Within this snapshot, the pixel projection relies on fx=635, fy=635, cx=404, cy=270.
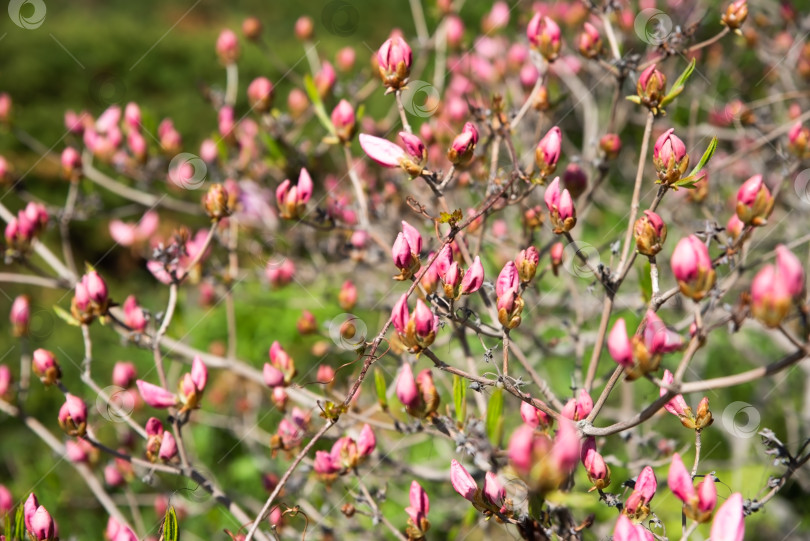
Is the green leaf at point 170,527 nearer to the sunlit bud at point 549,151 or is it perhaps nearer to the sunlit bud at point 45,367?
the sunlit bud at point 45,367

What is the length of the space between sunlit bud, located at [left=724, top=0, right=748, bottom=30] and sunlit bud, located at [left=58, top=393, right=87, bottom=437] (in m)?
1.97

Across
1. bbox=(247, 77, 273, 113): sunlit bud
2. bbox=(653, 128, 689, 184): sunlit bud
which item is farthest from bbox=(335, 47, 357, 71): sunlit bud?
bbox=(653, 128, 689, 184): sunlit bud

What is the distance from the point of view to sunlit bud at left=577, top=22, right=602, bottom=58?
1.86m

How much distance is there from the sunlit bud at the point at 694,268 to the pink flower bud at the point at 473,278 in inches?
14.7

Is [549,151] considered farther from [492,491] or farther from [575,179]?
[492,491]

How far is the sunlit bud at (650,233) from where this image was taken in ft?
4.03

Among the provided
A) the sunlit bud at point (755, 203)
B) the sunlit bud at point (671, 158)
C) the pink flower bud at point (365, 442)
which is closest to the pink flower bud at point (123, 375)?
the pink flower bud at point (365, 442)

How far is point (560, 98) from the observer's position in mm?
2066

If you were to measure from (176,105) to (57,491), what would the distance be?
333 inches

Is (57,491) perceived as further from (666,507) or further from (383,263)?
(666,507)

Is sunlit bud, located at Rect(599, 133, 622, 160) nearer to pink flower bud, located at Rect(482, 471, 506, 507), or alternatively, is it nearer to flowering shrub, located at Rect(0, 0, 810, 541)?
flowering shrub, located at Rect(0, 0, 810, 541)

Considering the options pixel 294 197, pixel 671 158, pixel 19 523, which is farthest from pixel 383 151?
pixel 19 523

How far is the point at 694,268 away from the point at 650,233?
0.68 ft

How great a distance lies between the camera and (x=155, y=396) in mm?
1570
